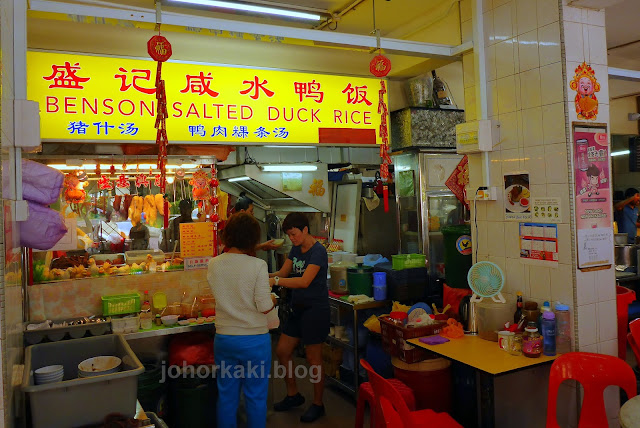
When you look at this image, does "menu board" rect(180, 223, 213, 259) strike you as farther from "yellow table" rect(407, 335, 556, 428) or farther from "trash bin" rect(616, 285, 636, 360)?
"trash bin" rect(616, 285, 636, 360)

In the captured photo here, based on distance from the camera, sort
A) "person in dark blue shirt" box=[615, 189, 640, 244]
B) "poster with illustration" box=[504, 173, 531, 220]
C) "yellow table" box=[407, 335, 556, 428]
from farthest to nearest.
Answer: "person in dark blue shirt" box=[615, 189, 640, 244], "poster with illustration" box=[504, 173, 531, 220], "yellow table" box=[407, 335, 556, 428]

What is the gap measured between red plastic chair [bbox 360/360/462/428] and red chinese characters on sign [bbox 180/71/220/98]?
2.60 m

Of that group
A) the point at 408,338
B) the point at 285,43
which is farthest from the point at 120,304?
the point at 285,43

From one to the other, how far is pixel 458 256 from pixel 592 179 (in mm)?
1322

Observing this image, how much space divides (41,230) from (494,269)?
2.89 metres

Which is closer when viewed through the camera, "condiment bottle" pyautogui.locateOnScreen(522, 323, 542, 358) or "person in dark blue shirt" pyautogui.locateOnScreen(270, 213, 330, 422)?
"condiment bottle" pyautogui.locateOnScreen(522, 323, 542, 358)

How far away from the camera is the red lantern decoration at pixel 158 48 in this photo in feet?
9.91

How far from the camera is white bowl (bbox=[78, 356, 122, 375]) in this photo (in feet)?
8.30

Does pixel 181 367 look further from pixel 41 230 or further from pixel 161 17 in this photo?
pixel 161 17

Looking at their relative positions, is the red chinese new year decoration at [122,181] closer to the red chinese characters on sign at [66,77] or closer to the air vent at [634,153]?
the red chinese characters on sign at [66,77]

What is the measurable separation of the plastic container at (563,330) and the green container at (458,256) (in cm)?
108

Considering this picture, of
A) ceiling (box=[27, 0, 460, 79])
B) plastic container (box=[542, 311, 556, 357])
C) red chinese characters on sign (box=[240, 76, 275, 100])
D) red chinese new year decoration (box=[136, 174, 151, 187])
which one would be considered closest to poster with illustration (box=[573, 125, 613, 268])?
plastic container (box=[542, 311, 556, 357])

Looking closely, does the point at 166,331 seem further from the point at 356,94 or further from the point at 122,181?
the point at 356,94

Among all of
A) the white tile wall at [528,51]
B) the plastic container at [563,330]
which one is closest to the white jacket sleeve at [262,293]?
the plastic container at [563,330]
